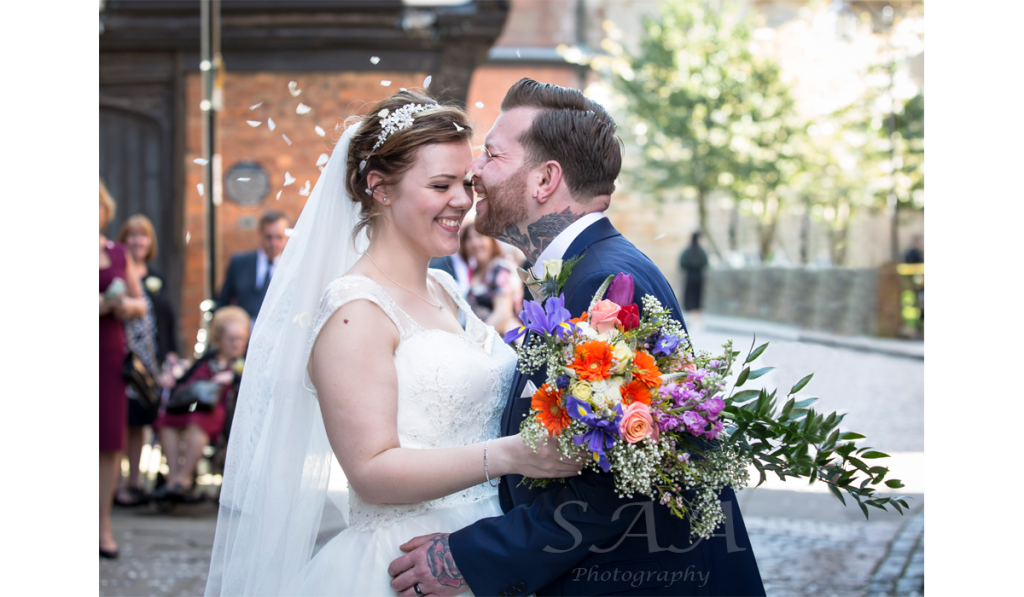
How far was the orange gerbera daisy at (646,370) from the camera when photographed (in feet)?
6.12

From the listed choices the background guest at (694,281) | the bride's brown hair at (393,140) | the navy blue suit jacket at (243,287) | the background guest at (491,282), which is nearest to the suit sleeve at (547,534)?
the bride's brown hair at (393,140)

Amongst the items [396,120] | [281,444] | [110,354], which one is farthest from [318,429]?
[110,354]

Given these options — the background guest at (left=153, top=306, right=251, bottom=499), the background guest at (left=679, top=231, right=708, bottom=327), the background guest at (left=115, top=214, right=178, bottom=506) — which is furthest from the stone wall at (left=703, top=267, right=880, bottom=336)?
the background guest at (left=115, top=214, right=178, bottom=506)

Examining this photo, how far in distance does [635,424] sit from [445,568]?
746 millimetres

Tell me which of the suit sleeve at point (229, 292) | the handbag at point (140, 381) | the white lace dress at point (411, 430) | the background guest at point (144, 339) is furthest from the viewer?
the suit sleeve at point (229, 292)

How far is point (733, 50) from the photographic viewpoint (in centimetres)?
2483

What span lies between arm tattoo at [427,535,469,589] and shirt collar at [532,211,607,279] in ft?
2.68

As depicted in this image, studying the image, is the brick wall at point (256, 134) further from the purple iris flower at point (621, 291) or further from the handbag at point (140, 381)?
the purple iris flower at point (621, 291)

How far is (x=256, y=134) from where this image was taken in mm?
9898

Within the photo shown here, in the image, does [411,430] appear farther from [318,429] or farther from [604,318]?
[604,318]

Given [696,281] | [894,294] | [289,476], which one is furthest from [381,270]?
[696,281]

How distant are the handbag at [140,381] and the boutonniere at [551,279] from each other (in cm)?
428

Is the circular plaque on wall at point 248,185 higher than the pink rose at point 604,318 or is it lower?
higher
